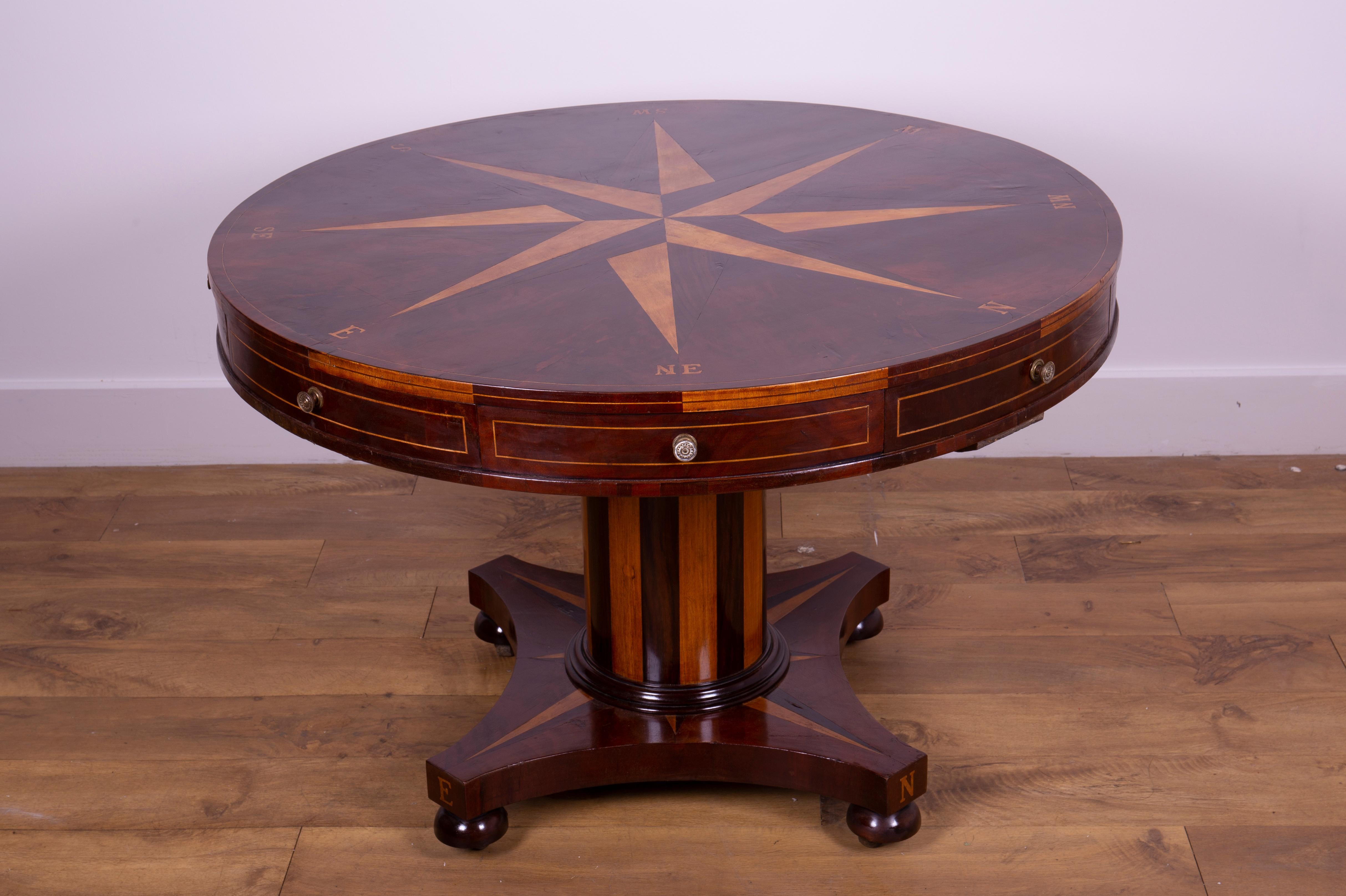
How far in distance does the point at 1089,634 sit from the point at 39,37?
9.99 feet

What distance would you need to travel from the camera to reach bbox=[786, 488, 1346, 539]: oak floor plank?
11.4ft

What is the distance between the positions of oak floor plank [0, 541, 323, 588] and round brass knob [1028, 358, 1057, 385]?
2.02m

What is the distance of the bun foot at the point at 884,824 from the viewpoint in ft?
7.88

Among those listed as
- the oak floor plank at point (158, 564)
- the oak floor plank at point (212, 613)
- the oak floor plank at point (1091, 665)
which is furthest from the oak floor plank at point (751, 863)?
the oak floor plank at point (158, 564)

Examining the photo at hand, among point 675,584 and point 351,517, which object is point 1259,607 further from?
point 351,517

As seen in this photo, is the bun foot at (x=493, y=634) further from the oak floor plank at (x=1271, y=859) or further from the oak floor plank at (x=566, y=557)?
the oak floor plank at (x=1271, y=859)

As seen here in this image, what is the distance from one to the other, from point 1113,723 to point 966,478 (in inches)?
45.5

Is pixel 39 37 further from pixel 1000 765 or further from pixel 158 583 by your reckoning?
pixel 1000 765

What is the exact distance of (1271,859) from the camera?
7.75 feet

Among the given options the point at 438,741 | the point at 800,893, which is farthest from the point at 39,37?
the point at 800,893

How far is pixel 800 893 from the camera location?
7.68 feet

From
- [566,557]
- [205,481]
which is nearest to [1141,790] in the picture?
[566,557]

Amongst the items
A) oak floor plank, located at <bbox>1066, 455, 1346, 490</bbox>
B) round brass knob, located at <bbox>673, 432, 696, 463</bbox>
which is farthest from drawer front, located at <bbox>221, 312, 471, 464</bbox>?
oak floor plank, located at <bbox>1066, 455, 1346, 490</bbox>

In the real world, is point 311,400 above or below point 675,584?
above
